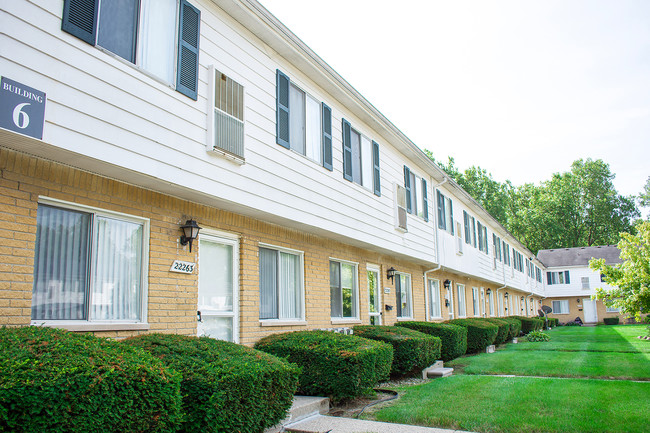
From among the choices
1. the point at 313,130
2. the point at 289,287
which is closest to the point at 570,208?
the point at 313,130

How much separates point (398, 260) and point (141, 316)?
989 centimetres

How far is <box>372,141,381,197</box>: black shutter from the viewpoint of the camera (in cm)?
1302

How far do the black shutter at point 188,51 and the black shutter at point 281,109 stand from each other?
2.10 m

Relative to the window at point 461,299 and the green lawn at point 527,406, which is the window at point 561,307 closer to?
the window at point 461,299

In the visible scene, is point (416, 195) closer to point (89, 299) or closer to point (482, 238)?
point (482, 238)

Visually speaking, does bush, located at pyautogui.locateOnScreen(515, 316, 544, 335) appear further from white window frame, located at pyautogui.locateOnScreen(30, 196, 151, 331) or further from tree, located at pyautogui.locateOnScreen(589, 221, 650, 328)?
white window frame, located at pyautogui.locateOnScreen(30, 196, 151, 331)

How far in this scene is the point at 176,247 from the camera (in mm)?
7141

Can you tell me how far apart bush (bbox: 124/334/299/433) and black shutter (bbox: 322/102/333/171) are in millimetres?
5352

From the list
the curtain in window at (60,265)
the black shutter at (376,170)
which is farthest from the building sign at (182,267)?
the black shutter at (376,170)

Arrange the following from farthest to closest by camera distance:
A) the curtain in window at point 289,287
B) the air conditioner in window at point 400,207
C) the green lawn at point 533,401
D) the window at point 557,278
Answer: the window at point 557,278, the air conditioner in window at point 400,207, the curtain in window at point 289,287, the green lawn at point 533,401

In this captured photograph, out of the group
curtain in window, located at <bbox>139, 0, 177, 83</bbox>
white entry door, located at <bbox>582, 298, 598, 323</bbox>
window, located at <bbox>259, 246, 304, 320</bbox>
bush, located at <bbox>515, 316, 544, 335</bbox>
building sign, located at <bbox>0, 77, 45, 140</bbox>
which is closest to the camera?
building sign, located at <bbox>0, 77, 45, 140</bbox>

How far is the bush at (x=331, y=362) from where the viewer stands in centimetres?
766

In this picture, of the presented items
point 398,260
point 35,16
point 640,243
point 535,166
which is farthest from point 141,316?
point 535,166

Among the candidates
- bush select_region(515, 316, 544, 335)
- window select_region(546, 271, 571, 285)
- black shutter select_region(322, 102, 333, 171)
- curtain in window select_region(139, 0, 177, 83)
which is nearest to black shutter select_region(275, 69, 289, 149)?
black shutter select_region(322, 102, 333, 171)
